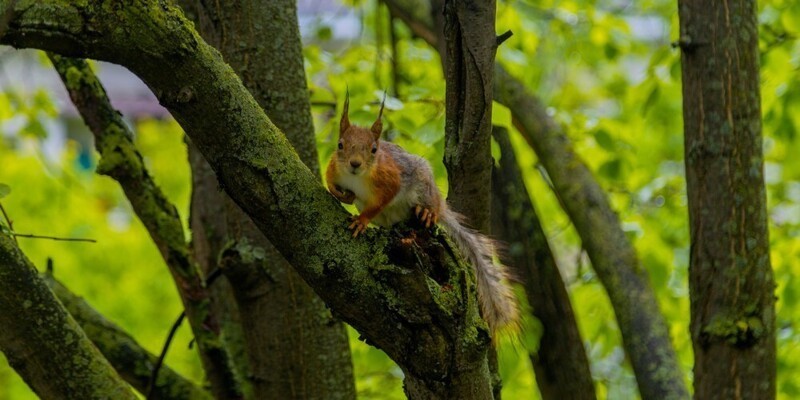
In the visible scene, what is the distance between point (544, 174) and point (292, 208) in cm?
305

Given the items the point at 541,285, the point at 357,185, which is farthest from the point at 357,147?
the point at 541,285

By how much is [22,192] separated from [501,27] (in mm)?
4587

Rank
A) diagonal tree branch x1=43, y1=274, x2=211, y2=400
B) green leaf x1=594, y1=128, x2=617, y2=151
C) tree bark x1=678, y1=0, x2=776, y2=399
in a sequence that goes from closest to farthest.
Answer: tree bark x1=678, y1=0, x2=776, y2=399
diagonal tree branch x1=43, y1=274, x2=211, y2=400
green leaf x1=594, y1=128, x2=617, y2=151

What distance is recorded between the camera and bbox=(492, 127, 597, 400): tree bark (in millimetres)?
3740

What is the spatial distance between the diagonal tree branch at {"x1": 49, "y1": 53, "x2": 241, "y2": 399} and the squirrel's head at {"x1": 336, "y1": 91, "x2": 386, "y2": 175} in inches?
32.9

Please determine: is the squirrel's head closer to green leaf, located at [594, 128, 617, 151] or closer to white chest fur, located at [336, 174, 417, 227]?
white chest fur, located at [336, 174, 417, 227]

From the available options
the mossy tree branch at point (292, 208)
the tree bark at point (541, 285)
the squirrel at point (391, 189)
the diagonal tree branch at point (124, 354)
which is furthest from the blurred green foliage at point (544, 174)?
the mossy tree branch at point (292, 208)

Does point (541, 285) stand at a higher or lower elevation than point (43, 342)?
higher

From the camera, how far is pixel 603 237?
417 cm

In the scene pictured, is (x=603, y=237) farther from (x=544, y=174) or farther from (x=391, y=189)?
(x=391, y=189)

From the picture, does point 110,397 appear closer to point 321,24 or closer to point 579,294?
point 579,294

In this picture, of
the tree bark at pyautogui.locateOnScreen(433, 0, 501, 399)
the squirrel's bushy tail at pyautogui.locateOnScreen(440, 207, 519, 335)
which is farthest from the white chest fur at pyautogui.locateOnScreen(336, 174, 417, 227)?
the tree bark at pyautogui.locateOnScreen(433, 0, 501, 399)

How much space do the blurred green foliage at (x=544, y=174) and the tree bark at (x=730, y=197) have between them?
0.66 meters

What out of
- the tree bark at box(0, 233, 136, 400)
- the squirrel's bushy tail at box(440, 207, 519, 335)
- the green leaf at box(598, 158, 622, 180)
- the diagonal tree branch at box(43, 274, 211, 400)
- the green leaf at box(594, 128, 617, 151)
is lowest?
the tree bark at box(0, 233, 136, 400)
